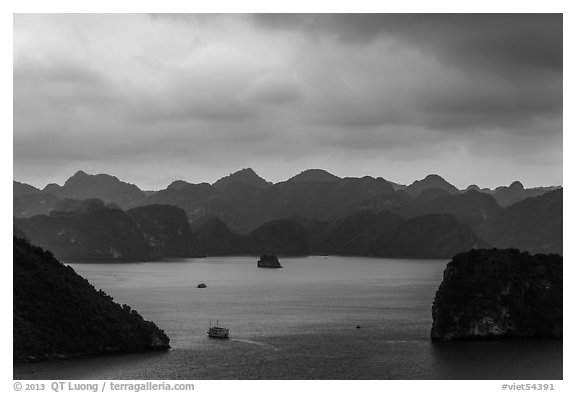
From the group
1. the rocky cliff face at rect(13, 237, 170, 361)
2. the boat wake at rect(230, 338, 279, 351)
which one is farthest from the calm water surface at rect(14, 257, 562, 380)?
the rocky cliff face at rect(13, 237, 170, 361)

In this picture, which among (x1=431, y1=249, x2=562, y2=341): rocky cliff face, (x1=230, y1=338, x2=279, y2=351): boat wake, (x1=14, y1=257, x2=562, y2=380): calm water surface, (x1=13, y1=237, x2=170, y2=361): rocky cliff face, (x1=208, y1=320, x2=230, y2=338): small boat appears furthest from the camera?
(x1=208, y1=320, x2=230, y2=338): small boat

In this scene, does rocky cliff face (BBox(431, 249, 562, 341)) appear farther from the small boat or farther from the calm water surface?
the small boat

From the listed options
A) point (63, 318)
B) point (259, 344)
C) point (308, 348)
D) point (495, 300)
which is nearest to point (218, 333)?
point (259, 344)

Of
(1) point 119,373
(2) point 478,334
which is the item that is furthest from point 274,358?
(2) point 478,334

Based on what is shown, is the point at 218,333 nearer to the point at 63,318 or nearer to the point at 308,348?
the point at 308,348

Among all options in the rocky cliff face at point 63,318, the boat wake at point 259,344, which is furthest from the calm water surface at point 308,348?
the rocky cliff face at point 63,318

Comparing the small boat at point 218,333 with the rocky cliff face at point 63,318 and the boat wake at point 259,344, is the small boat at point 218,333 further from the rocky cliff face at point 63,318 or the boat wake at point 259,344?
the rocky cliff face at point 63,318
